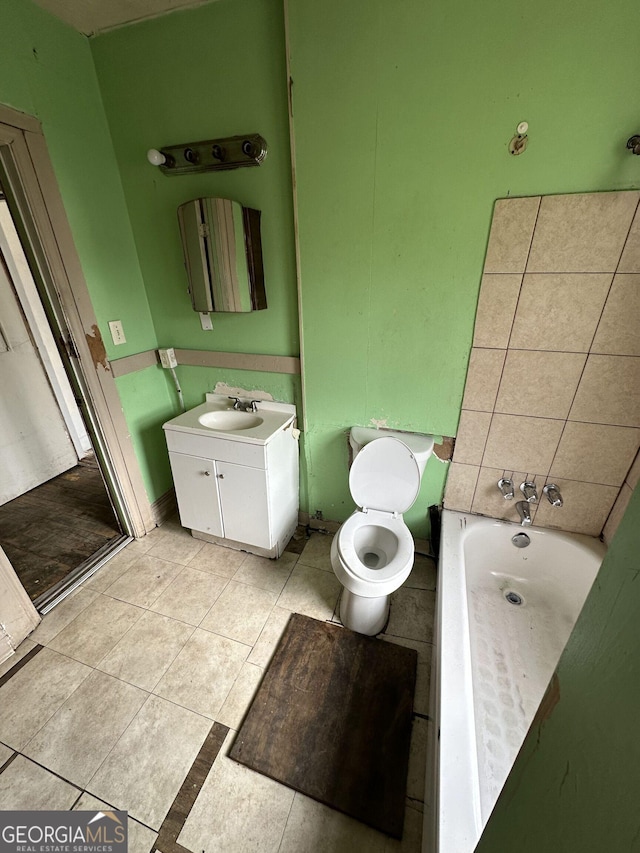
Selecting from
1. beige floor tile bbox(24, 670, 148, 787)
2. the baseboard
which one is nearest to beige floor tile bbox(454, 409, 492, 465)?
beige floor tile bbox(24, 670, 148, 787)

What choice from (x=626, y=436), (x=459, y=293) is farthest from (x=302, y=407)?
(x=626, y=436)

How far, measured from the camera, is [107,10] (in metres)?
1.35

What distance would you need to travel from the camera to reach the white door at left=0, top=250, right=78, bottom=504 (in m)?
2.27

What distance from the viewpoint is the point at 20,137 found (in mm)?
1327

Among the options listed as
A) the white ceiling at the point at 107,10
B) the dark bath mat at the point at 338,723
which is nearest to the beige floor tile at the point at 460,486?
the dark bath mat at the point at 338,723

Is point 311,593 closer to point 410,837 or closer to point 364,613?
point 364,613

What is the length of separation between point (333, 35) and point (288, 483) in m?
1.86

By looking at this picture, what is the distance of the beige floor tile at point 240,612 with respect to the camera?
1.53m

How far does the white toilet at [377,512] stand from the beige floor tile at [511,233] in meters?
0.79

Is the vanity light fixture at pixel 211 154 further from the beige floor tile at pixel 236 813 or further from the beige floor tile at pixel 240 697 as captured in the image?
the beige floor tile at pixel 236 813

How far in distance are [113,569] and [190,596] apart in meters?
0.51

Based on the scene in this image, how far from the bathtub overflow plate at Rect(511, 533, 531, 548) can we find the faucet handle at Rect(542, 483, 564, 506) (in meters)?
0.22

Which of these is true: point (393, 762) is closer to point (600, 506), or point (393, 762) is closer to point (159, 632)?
point (159, 632)

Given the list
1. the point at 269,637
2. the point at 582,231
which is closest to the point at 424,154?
the point at 582,231
